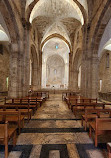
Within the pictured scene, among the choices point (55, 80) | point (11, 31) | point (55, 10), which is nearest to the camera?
point (11, 31)

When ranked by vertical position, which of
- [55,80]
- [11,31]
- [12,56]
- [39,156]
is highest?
[11,31]

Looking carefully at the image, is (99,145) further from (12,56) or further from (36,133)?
(12,56)

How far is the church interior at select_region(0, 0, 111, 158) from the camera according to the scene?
2.96 metres

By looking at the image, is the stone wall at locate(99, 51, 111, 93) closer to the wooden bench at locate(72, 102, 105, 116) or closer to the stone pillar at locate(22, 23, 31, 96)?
the wooden bench at locate(72, 102, 105, 116)

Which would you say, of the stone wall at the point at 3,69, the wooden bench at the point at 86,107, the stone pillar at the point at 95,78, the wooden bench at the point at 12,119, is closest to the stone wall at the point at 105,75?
the stone pillar at the point at 95,78

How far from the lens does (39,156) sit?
2578 millimetres

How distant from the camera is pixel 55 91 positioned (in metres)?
17.5

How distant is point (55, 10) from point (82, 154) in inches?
667

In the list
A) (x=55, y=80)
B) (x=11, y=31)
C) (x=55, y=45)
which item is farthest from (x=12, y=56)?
(x=55, y=80)

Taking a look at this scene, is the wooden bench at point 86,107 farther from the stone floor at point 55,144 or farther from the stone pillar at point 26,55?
the stone pillar at point 26,55

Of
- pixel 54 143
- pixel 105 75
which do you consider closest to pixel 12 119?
pixel 54 143

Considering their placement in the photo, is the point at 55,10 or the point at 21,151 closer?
the point at 21,151

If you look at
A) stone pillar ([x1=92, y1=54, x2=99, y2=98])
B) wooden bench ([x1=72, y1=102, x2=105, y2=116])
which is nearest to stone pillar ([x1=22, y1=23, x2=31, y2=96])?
wooden bench ([x1=72, y1=102, x2=105, y2=116])

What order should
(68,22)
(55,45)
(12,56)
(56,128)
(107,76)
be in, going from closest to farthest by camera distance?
(56,128) → (12,56) → (68,22) → (107,76) → (55,45)
